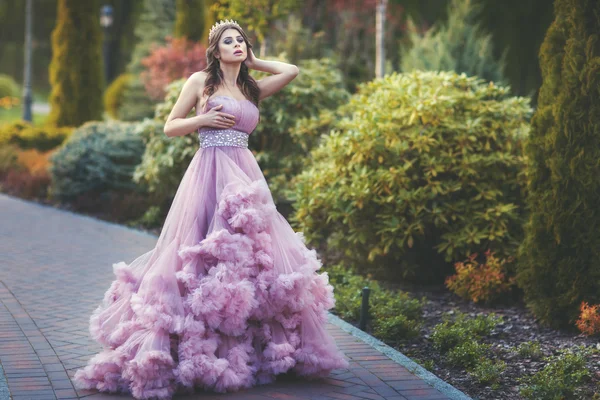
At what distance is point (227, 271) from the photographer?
4.37 m

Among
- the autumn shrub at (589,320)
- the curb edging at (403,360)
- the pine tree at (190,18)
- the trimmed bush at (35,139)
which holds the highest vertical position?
the pine tree at (190,18)

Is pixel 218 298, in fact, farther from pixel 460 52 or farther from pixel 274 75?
pixel 460 52

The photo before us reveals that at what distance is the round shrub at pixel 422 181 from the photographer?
24.7 feet

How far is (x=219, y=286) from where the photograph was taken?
170 inches

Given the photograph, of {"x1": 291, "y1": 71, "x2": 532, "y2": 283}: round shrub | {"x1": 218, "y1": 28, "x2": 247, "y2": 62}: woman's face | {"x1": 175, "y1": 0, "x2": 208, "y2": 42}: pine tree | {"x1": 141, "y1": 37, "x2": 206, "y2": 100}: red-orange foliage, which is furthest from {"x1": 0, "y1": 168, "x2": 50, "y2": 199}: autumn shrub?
{"x1": 175, "y1": 0, "x2": 208, "y2": 42}: pine tree

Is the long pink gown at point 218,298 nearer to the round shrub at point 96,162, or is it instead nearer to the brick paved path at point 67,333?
the brick paved path at point 67,333

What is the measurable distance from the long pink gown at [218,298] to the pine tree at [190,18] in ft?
71.1

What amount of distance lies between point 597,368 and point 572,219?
1.39 m

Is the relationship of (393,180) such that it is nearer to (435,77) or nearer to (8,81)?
(435,77)

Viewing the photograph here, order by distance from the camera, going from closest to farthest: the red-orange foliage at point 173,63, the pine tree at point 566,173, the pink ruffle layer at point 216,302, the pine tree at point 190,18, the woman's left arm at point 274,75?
the pink ruffle layer at point 216,302 < the woman's left arm at point 274,75 < the pine tree at point 566,173 < the red-orange foliage at point 173,63 < the pine tree at point 190,18

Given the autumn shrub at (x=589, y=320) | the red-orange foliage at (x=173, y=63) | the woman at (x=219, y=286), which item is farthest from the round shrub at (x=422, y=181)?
the red-orange foliage at (x=173, y=63)

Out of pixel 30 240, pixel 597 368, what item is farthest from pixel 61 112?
pixel 597 368

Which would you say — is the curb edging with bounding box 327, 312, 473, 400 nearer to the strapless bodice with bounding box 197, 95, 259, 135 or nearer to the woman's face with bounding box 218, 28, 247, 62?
the strapless bodice with bounding box 197, 95, 259, 135

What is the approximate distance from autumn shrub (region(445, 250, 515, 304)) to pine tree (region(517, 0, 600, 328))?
61 cm
